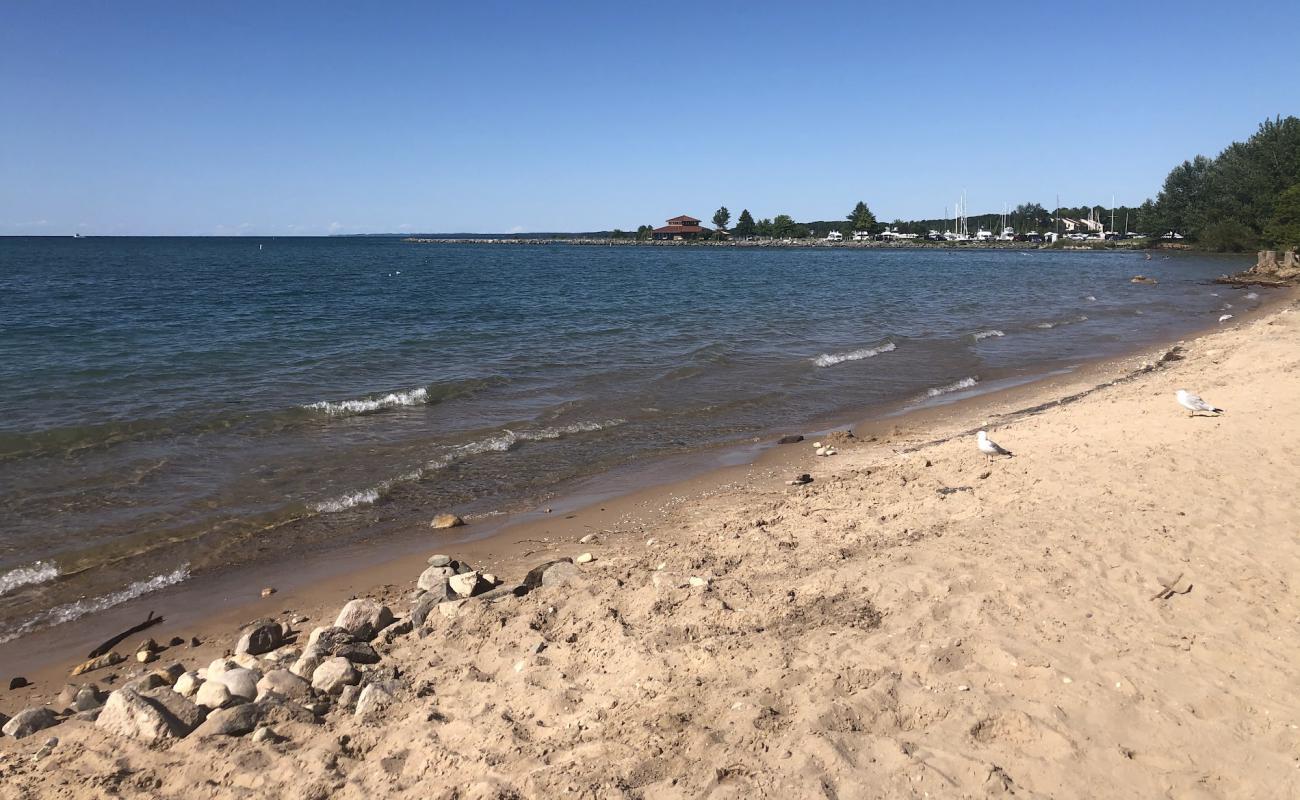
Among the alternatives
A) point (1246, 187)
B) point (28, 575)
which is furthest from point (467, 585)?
point (1246, 187)

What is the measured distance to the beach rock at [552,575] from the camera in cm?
666

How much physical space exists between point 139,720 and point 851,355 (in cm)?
1916

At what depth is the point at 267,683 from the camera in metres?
5.18

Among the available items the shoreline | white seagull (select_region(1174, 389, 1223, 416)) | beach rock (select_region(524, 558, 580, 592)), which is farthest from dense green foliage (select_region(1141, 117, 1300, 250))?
beach rock (select_region(524, 558, 580, 592))

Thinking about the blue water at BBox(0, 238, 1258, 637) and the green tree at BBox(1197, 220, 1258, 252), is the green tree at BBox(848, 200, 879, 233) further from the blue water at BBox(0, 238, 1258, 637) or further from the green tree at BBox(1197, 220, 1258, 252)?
the blue water at BBox(0, 238, 1258, 637)

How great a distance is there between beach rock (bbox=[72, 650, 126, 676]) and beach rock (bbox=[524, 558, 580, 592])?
3510 millimetres

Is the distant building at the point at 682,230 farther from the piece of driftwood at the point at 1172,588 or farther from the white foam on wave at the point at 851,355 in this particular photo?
the piece of driftwood at the point at 1172,588

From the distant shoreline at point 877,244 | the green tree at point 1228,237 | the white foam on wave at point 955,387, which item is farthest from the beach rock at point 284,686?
the distant shoreline at point 877,244

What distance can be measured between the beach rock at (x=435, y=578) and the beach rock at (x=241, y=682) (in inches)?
70.1

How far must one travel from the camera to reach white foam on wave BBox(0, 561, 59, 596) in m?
7.64

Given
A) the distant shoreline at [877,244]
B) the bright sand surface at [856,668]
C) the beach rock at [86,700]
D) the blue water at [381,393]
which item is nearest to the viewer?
the bright sand surface at [856,668]

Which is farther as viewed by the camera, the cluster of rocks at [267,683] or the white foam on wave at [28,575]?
the white foam on wave at [28,575]

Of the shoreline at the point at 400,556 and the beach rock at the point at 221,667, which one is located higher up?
the beach rock at the point at 221,667

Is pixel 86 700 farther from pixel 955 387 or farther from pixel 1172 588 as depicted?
pixel 955 387
